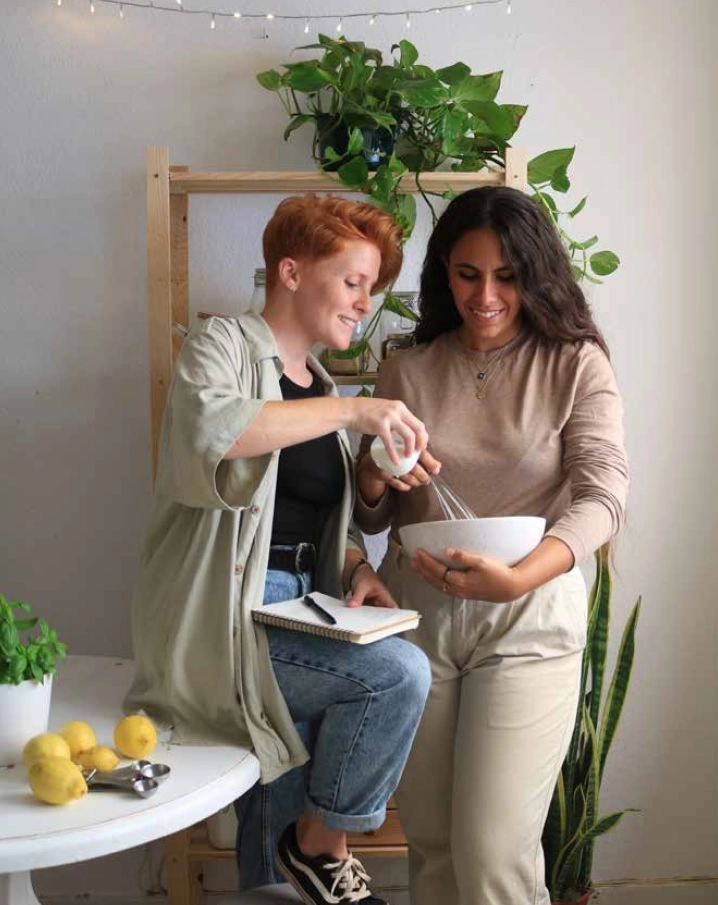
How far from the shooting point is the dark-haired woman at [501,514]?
164 cm

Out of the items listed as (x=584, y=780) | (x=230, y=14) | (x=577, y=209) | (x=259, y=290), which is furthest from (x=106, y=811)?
(x=230, y=14)

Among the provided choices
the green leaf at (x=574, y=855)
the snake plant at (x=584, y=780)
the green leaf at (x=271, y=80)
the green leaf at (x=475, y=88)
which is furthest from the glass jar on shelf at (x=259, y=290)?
the green leaf at (x=574, y=855)

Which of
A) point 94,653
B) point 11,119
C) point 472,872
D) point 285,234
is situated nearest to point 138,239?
point 11,119

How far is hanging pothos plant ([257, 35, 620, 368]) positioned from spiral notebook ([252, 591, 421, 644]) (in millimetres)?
633

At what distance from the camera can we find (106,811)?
52.9 inches

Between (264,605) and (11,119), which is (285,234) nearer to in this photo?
(264,605)

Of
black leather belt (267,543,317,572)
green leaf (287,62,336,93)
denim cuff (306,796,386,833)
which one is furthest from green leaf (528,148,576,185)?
denim cuff (306,796,386,833)

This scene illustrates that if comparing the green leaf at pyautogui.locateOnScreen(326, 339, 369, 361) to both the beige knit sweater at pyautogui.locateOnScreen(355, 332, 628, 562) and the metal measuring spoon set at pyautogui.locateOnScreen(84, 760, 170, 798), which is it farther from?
the metal measuring spoon set at pyautogui.locateOnScreen(84, 760, 170, 798)

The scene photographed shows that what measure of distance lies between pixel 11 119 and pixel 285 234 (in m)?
0.91

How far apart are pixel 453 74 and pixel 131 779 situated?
1348 millimetres

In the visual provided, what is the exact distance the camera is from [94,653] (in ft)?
7.73

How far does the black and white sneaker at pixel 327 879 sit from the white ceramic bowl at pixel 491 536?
0.46m

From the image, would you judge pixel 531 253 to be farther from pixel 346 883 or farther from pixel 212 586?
pixel 346 883

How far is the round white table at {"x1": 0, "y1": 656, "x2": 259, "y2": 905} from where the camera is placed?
127 cm
